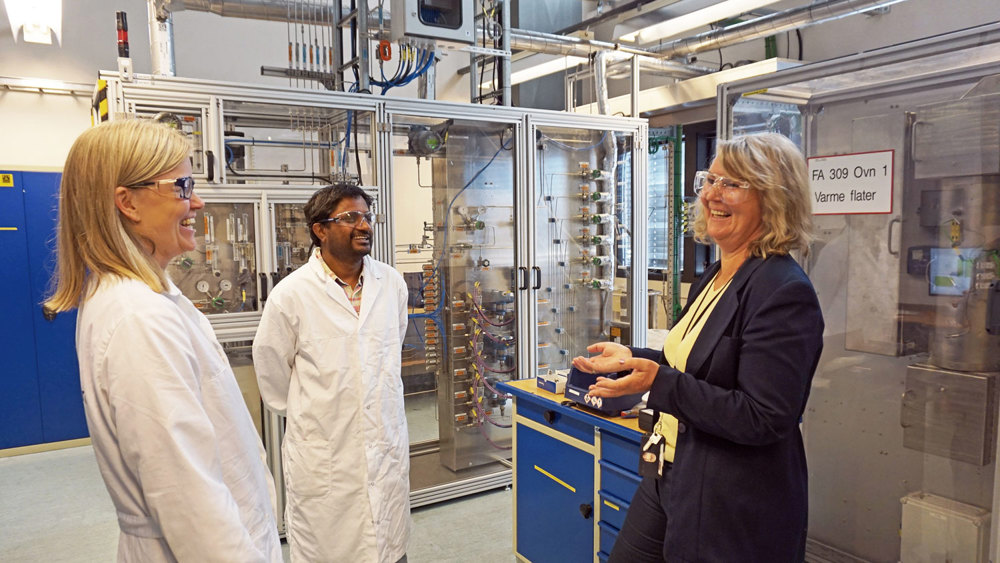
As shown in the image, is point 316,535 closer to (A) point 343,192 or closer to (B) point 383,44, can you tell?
(A) point 343,192

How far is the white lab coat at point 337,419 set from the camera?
6.70ft

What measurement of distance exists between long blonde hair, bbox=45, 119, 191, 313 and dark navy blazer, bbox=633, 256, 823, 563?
3.41 feet

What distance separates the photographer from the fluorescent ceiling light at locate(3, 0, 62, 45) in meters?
4.29

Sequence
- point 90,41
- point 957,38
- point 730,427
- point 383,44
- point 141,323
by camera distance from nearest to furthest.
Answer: point 141,323 → point 730,427 → point 957,38 → point 383,44 → point 90,41

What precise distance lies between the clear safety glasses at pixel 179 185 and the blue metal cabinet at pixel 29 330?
3.90 m

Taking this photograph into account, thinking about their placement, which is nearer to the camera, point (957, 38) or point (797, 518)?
point (797, 518)

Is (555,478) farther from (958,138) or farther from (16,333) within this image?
(16,333)

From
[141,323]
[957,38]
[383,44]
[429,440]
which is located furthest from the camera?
[429,440]

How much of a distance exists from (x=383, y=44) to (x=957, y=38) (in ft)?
8.45

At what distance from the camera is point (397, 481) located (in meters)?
2.11

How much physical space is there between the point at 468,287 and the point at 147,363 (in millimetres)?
2808

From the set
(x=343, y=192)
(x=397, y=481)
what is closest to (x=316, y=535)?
(x=397, y=481)

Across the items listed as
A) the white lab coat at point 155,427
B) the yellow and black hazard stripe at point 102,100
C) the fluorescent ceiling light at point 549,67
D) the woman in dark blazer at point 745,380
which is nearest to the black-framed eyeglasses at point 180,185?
the white lab coat at point 155,427

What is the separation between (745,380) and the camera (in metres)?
1.30
